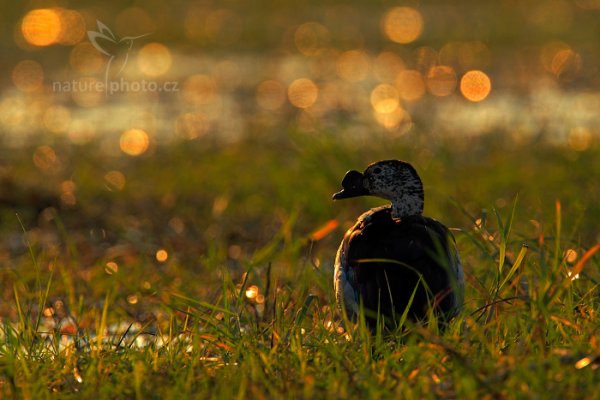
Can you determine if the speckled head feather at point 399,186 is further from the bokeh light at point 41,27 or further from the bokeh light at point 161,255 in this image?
the bokeh light at point 41,27

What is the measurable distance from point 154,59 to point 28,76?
2.08 m

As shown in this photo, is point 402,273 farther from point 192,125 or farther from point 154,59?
point 154,59

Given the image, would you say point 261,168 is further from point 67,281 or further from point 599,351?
point 599,351

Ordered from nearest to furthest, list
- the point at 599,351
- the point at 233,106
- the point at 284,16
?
the point at 599,351 < the point at 233,106 < the point at 284,16

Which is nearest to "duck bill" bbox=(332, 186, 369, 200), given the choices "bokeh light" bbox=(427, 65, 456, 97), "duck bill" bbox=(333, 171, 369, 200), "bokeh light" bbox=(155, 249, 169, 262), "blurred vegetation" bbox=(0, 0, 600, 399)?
"duck bill" bbox=(333, 171, 369, 200)

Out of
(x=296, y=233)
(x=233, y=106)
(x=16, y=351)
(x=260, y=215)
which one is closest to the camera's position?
(x=16, y=351)

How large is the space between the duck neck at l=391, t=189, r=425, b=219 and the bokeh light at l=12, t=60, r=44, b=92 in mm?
8874

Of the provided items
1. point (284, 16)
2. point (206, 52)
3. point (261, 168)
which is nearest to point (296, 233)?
point (261, 168)

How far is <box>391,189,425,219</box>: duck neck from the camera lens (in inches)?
178

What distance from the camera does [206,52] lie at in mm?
15930

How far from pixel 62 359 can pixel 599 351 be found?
1.84m

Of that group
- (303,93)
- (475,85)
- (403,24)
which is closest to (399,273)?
(303,93)

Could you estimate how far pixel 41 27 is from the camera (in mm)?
17312

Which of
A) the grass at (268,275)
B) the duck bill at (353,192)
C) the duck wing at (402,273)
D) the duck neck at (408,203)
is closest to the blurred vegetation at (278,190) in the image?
the grass at (268,275)
